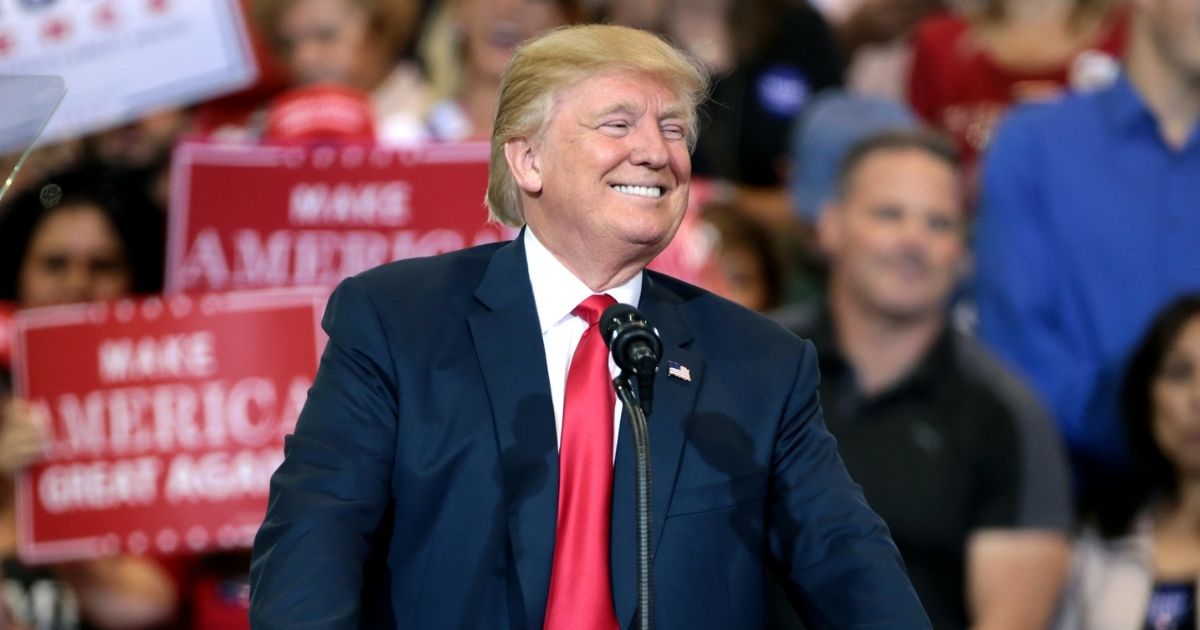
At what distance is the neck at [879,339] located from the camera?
4648mm

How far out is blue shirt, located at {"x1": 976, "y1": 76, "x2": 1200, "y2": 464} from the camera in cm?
480

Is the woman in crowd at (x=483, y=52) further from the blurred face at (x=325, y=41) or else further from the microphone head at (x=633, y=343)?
the microphone head at (x=633, y=343)

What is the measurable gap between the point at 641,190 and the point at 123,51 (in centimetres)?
228

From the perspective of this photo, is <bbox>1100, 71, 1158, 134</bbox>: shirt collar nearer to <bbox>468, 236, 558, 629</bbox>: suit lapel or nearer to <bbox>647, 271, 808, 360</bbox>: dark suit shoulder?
<bbox>647, 271, 808, 360</bbox>: dark suit shoulder

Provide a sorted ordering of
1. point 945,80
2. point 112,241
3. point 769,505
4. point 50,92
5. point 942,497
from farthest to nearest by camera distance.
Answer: point 945,80 → point 112,241 → point 942,497 → point 769,505 → point 50,92

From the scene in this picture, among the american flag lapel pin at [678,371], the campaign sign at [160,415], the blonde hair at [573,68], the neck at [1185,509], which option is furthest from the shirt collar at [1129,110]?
the american flag lapel pin at [678,371]

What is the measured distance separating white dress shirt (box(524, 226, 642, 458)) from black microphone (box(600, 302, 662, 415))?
27cm

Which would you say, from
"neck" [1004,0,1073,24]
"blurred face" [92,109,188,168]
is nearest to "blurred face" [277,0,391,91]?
"blurred face" [92,109,188,168]

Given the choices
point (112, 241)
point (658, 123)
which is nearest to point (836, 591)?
point (658, 123)

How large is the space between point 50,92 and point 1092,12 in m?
3.64

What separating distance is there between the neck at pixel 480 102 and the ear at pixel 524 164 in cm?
248

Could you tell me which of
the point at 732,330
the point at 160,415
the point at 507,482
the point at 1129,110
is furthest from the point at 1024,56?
the point at 507,482

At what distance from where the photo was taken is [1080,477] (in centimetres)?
488

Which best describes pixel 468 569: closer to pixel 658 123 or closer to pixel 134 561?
pixel 658 123
